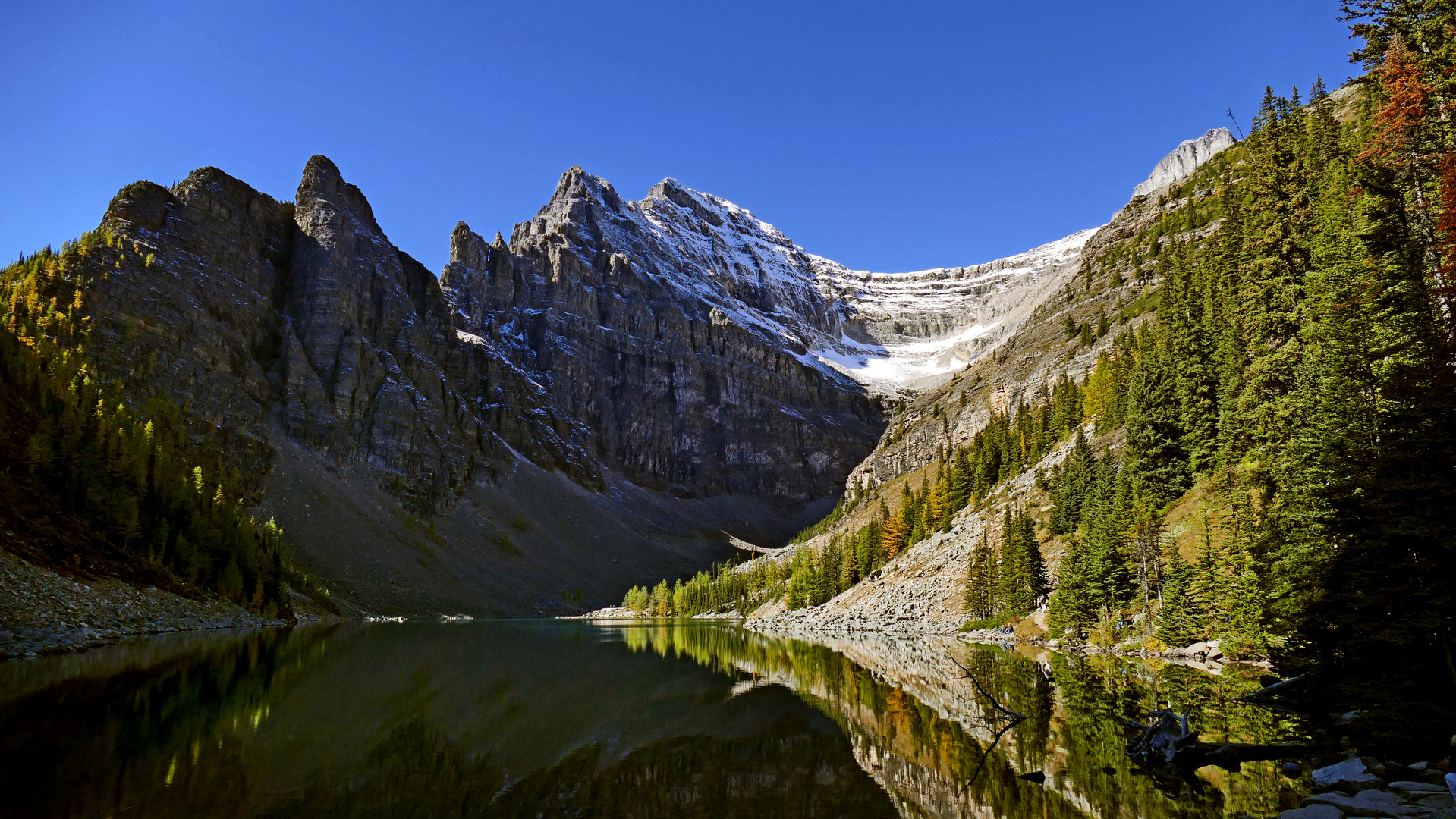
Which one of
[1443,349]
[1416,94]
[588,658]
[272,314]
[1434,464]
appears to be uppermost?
[272,314]

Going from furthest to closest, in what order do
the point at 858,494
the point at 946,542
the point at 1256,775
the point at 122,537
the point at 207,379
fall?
the point at 858,494 → the point at 207,379 → the point at 946,542 → the point at 122,537 → the point at 1256,775

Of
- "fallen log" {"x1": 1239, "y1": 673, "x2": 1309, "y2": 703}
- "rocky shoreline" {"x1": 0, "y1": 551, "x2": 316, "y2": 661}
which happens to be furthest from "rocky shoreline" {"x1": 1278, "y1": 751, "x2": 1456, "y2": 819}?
"rocky shoreline" {"x1": 0, "y1": 551, "x2": 316, "y2": 661}

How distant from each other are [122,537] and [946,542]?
74.8m

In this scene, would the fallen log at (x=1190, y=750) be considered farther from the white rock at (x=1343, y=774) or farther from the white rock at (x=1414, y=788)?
the white rock at (x=1414, y=788)

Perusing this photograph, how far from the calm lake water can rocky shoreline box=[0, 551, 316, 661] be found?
3.10 metres

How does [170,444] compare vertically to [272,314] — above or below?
below

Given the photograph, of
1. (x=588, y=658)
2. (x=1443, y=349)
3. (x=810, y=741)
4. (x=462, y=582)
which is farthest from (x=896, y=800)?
(x=462, y=582)

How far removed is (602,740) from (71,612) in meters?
40.2

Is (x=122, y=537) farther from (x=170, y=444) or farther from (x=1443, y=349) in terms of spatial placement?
(x=1443, y=349)

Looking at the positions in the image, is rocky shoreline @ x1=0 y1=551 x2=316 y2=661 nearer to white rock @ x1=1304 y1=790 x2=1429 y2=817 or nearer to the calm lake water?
the calm lake water

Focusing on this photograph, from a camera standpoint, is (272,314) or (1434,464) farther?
(272,314)

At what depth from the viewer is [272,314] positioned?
555 ft

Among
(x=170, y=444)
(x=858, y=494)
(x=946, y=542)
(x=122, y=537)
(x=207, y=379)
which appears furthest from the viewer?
(x=858, y=494)

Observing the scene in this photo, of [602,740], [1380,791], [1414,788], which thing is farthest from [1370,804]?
[602,740]
